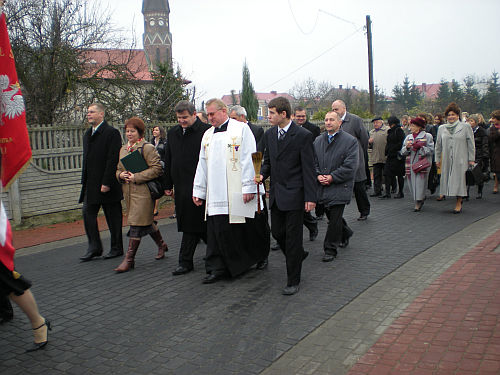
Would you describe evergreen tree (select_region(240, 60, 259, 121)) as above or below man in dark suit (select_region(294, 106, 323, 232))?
above

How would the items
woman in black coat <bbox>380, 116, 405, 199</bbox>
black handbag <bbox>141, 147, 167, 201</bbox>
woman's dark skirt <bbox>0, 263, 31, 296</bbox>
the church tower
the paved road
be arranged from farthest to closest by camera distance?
the church tower, woman in black coat <bbox>380, 116, 405, 199</bbox>, black handbag <bbox>141, 147, 167, 201</bbox>, the paved road, woman's dark skirt <bbox>0, 263, 31, 296</bbox>

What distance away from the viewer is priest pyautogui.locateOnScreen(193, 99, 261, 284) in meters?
5.80

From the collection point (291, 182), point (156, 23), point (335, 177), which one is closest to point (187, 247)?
point (291, 182)

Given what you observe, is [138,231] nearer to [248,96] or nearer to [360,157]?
[360,157]

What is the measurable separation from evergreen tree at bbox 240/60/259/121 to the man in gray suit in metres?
60.7

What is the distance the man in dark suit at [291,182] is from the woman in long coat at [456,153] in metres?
5.69

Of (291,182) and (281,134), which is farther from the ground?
(281,134)

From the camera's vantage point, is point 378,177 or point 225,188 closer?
point 225,188

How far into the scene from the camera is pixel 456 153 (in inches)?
398

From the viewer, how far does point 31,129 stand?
1056 cm

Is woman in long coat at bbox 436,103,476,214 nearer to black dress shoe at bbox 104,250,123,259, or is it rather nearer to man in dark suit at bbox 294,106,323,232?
man in dark suit at bbox 294,106,323,232

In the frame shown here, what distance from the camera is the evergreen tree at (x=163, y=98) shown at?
55.2 feet

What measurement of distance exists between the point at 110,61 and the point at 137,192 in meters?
10.7

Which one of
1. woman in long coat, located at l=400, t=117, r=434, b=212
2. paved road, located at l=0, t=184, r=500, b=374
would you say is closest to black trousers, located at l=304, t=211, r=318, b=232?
paved road, located at l=0, t=184, r=500, b=374
